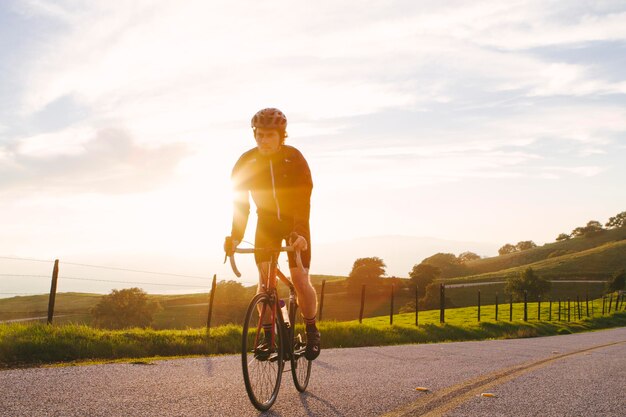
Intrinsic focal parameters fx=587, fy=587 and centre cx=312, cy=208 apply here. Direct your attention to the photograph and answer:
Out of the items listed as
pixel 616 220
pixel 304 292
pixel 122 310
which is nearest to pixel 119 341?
pixel 304 292

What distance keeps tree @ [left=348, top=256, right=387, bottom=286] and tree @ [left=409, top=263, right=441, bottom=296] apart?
207 inches

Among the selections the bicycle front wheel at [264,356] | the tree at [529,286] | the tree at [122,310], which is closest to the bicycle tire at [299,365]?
the bicycle front wheel at [264,356]

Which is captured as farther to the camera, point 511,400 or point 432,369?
point 432,369

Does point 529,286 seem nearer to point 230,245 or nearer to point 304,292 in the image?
point 304,292

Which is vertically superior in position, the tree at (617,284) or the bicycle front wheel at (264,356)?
the tree at (617,284)

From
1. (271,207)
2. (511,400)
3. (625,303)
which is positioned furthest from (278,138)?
(625,303)

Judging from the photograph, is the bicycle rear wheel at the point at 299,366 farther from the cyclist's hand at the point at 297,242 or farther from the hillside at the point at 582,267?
the hillside at the point at 582,267

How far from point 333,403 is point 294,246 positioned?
5.02ft

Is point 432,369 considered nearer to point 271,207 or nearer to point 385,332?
point 271,207

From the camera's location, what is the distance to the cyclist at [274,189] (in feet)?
18.1

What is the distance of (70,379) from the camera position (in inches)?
253

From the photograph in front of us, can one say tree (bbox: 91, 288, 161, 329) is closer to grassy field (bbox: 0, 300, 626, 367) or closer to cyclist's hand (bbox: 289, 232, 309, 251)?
grassy field (bbox: 0, 300, 626, 367)

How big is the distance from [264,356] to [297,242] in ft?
3.43

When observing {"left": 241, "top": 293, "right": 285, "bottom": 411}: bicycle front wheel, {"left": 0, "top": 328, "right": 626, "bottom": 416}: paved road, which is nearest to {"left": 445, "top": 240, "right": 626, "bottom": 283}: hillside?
{"left": 0, "top": 328, "right": 626, "bottom": 416}: paved road
